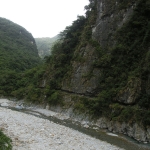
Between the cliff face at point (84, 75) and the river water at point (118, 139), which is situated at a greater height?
the cliff face at point (84, 75)

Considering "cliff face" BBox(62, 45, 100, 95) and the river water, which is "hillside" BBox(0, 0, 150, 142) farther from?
the river water

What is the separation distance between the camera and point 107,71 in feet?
94.0

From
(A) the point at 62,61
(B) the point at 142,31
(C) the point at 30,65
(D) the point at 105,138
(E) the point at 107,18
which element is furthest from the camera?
(C) the point at 30,65

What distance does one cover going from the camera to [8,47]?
8050 centimetres

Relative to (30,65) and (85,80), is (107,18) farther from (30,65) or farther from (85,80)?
(30,65)

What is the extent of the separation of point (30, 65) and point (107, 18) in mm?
47357

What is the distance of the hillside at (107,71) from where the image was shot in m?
22.0

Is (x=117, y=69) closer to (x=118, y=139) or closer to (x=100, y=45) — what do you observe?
(x=100, y=45)

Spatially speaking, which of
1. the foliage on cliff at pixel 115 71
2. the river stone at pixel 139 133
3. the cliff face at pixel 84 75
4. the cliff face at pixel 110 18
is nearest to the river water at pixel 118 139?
the river stone at pixel 139 133

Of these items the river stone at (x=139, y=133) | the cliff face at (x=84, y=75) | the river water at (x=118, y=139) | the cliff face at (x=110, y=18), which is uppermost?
the cliff face at (x=110, y=18)

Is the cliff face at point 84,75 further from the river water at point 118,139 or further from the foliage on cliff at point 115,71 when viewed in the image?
the river water at point 118,139

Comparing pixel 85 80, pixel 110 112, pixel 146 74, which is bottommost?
pixel 110 112

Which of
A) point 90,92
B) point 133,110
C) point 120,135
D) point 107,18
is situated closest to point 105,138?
point 120,135

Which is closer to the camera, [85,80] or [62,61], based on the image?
[85,80]
